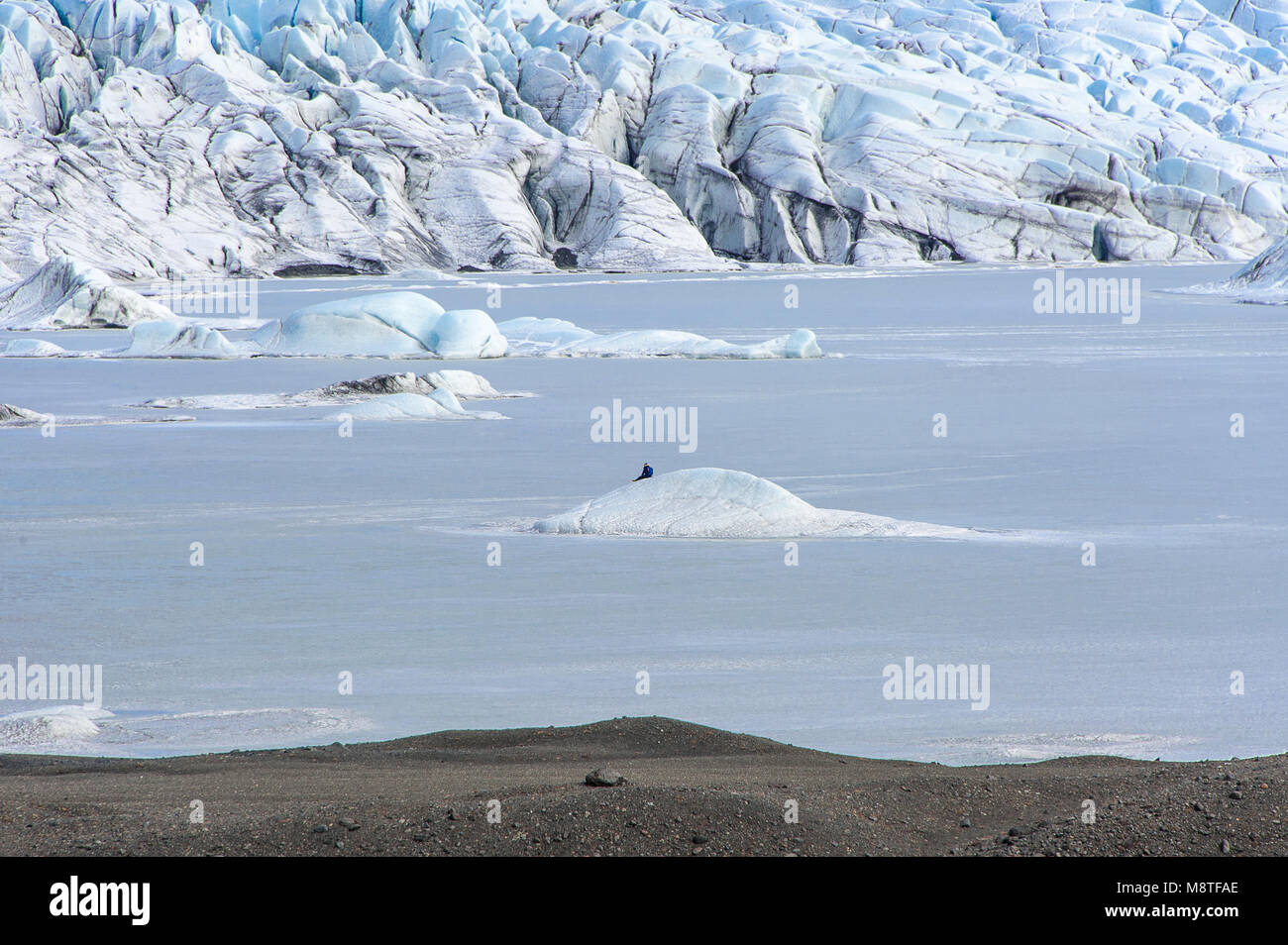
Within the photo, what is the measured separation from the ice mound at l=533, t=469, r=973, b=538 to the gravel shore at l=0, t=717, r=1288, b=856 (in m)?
4.07

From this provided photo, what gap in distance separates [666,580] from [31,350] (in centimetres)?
1954

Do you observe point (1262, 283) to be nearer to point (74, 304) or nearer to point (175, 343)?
point (175, 343)

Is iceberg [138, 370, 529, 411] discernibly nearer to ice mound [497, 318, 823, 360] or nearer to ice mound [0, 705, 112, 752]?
ice mound [497, 318, 823, 360]

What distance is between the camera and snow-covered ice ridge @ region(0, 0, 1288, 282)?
5178 centimetres

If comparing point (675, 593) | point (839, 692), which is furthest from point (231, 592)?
point (839, 692)

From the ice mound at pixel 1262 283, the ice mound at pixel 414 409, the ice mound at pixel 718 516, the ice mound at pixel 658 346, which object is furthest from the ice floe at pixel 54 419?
the ice mound at pixel 1262 283

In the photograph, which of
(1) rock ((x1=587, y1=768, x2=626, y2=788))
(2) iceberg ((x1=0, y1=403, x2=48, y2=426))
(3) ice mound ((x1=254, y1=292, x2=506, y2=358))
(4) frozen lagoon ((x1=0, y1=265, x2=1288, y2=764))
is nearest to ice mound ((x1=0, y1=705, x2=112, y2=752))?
(4) frozen lagoon ((x1=0, y1=265, x2=1288, y2=764))

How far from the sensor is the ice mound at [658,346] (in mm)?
22969

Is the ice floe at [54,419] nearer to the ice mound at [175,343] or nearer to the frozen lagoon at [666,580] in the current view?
the frozen lagoon at [666,580]

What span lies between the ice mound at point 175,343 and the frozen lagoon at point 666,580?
7.93m

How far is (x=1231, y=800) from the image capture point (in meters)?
3.72

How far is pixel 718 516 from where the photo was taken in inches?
356

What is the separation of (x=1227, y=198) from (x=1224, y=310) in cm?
2629

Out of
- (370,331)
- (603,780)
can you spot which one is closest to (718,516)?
(603,780)
